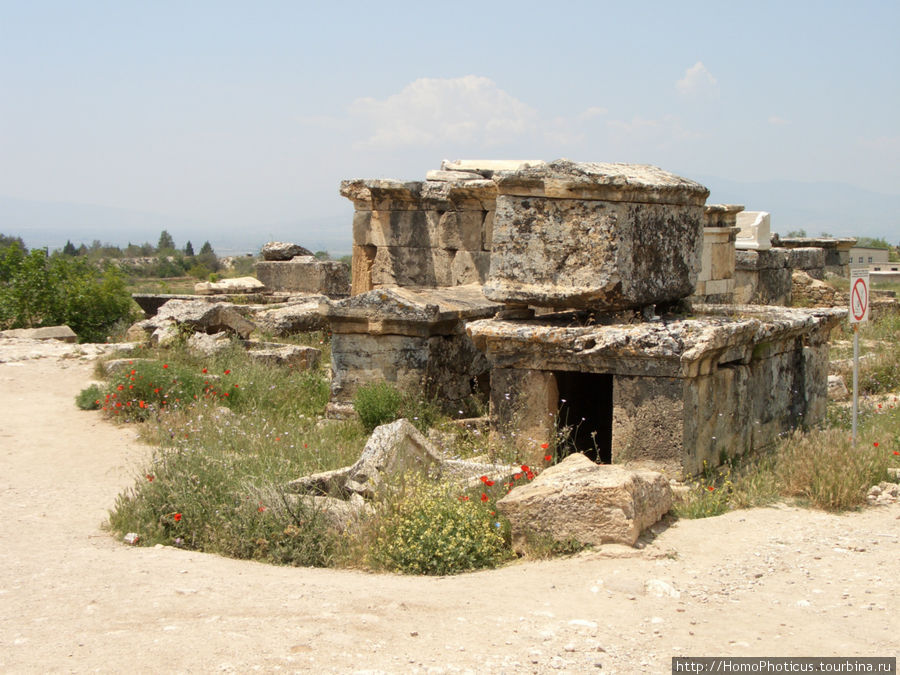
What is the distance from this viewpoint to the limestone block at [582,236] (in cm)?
650

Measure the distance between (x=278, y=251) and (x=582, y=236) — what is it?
1332cm

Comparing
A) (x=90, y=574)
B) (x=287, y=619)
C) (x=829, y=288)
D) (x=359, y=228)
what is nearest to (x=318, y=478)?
(x=90, y=574)

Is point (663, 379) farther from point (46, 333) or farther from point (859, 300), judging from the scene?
point (46, 333)

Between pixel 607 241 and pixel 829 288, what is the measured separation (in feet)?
39.7

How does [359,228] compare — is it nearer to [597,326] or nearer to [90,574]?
[597,326]

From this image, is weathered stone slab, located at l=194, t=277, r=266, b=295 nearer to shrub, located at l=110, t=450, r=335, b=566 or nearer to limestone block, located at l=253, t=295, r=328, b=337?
limestone block, located at l=253, t=295, r=328, b=337

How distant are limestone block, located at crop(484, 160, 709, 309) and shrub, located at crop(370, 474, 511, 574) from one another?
1840 millimetres

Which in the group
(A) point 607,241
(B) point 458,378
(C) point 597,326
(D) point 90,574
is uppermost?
(A) point 607,241

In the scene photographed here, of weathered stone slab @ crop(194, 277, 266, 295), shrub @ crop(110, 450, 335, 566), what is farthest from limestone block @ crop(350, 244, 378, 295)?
shrub @ crop(110, 450, 335, 566)

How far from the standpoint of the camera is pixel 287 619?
4145 mm

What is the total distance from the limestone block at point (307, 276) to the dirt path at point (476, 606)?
12565 mm

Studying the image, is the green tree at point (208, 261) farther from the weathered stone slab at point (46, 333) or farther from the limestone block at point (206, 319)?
the limestone block at point (206, 319)

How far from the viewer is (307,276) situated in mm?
18547

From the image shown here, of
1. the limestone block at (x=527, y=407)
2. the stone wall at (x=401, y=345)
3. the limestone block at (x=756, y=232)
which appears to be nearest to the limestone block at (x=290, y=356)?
the stone wall at (x=401, y=345)
